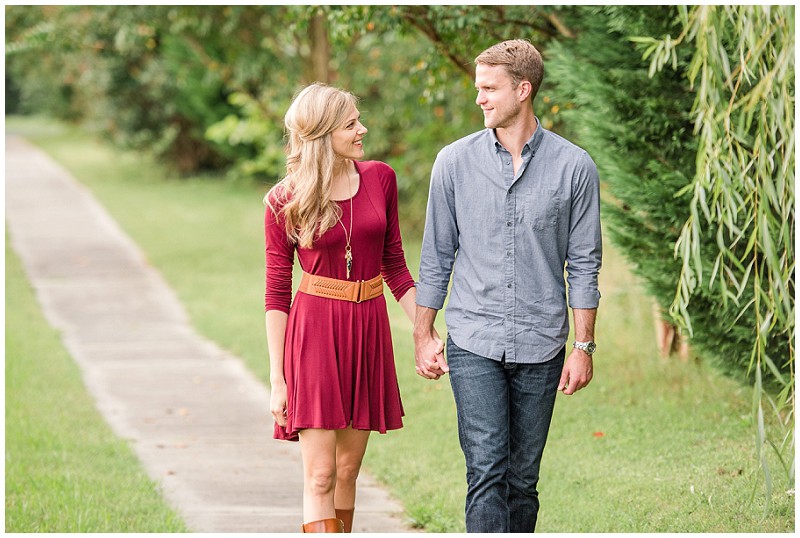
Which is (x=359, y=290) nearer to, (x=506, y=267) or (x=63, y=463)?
(x=506, y=267)

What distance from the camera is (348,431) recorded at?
161 inches

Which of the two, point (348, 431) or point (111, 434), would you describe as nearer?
point (348, 431)

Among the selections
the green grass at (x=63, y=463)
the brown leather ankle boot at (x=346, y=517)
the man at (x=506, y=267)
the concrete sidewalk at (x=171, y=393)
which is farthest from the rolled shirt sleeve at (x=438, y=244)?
the green grass at (x=63, y=463)

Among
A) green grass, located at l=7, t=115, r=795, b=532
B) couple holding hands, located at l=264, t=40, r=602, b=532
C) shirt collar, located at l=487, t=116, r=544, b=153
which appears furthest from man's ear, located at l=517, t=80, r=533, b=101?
green grass, located at l=7, t=115, r=795, b=532

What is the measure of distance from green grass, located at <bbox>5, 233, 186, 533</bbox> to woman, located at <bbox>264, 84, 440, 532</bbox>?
1415mm

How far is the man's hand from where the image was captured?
380 cm

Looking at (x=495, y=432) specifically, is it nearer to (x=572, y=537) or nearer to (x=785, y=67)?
(x=572, y=537)

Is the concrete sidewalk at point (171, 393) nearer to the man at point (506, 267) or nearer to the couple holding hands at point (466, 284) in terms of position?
the couple holding hands at point (466, 284)

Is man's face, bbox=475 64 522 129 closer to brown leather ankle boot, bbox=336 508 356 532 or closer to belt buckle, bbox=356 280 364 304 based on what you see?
belt buckle, bbox=356 280 364 304

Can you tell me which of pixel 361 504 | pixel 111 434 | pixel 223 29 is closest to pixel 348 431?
pixel 361 504

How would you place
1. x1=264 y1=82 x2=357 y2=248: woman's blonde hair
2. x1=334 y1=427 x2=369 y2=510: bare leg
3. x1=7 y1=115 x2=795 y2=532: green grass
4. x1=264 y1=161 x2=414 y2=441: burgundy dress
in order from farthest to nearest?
x1=7 y1=115 x2=795 y2=532: green grass, x1=334 y1=427 x2=369 y2=510: bare leg, x1=264 y1=161 x2=414 y2=441: burgundy dress, x1=264 y1=82 x2=357 y2=248: woman's blonde hair

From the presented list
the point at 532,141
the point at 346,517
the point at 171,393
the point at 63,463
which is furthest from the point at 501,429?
the point at 171,393

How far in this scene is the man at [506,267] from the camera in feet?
12.4

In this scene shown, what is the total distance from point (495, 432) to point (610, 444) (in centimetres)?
258
